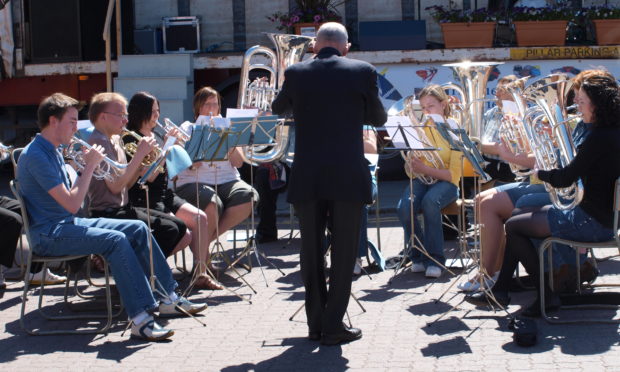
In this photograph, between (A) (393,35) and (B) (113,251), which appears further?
(A) (393,35)

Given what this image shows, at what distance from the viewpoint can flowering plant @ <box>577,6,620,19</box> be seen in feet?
41.9

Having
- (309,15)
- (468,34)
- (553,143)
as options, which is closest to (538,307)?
(553,143)

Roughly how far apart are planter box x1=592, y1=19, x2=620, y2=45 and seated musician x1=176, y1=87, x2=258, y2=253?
23.4 feet

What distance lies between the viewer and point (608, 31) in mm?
12734

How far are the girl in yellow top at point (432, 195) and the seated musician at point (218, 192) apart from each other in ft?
3.97

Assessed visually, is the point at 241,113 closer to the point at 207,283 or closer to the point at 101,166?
the point at 101,166

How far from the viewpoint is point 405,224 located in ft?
23.7

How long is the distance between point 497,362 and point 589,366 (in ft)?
1.43

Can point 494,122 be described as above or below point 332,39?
below

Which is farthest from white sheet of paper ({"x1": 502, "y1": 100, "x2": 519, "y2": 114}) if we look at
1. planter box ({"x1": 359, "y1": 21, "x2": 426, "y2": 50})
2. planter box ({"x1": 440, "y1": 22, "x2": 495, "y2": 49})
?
planter box ({"x1": 359, "y1": 21, "x2": 426, "y2": 50})

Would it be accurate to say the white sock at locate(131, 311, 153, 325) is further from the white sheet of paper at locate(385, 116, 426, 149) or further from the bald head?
the white sheet of paper at locate(385, 116, 426, 149)

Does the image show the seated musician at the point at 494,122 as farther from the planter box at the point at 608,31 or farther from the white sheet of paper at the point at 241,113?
the planter box at the point at 608,31

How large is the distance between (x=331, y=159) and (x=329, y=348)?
100 cm

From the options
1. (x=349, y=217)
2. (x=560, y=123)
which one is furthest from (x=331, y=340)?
(x=560, y=123)
